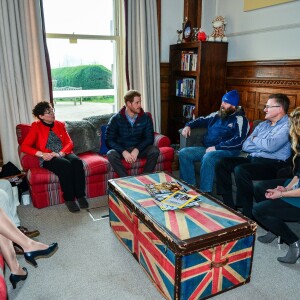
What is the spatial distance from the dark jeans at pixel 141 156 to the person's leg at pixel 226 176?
740mm

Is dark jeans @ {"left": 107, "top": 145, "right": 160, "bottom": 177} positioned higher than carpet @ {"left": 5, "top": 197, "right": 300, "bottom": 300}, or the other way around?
dark jeans @ {"left": 107, "top": 145, "right": 160, "bottom": 177}

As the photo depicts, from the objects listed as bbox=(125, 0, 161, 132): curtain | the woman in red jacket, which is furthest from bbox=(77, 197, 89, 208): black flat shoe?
bbox=(125, 0, 161, 132): curtain

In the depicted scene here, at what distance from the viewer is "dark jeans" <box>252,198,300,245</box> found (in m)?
2.11

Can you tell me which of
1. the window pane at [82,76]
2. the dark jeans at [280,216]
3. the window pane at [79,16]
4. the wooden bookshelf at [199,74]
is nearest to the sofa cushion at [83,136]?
the window pane at [82,76]

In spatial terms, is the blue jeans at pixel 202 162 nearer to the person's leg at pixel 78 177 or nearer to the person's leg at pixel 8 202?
the person's leg at pixel 78 177

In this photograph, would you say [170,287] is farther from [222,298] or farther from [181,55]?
[181,55]

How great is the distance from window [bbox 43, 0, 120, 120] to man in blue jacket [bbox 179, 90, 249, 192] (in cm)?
164

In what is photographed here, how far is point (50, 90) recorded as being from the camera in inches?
152

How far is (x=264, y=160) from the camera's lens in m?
2.79

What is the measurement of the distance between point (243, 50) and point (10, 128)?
307 centimetres

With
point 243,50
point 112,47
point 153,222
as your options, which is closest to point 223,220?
point 153,222

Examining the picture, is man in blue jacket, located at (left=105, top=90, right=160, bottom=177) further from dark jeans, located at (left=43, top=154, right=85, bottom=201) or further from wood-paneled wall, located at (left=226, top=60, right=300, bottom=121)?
wood-paneled wall, located at (left=226, top=60, right=300, bottom=121)

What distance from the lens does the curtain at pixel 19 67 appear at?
348 cm

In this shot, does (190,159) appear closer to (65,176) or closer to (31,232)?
(65,176)
